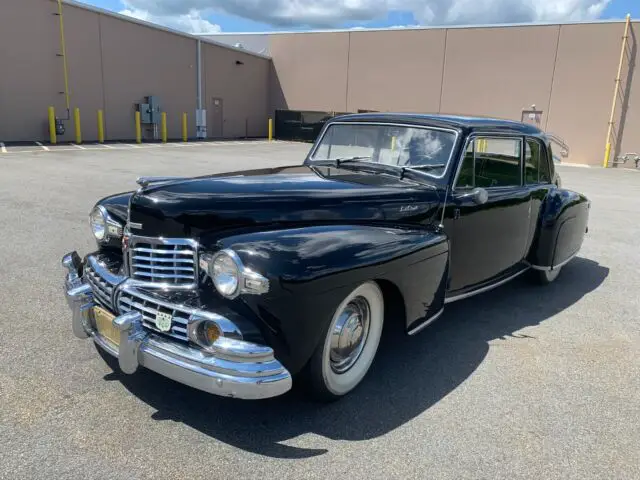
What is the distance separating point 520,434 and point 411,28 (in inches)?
969

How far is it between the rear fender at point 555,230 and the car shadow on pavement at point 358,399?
2.71ft

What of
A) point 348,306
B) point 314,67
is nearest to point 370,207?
point 348,306

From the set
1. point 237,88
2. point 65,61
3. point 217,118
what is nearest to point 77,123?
point 65,61

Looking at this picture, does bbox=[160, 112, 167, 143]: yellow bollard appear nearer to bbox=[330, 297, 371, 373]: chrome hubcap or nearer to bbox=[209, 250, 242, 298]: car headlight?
bbox=[330, 297, 371, 373]: chrome hubcap

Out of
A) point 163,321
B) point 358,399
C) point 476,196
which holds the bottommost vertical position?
point 358,399

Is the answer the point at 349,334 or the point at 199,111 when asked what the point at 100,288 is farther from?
the point at 199,111

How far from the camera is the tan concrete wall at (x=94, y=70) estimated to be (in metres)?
16.7

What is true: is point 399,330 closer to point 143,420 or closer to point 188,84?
point 143,420

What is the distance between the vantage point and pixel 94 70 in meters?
19.1

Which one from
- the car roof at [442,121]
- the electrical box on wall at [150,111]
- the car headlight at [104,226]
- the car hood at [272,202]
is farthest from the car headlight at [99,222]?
the electrical box on wall at [150,111]

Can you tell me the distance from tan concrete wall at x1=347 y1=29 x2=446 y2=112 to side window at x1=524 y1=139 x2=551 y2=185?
798 inches

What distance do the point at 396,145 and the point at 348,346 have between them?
168cm

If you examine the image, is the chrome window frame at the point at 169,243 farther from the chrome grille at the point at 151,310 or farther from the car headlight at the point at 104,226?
the car headlight at the point at 104,226

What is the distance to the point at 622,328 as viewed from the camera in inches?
161
